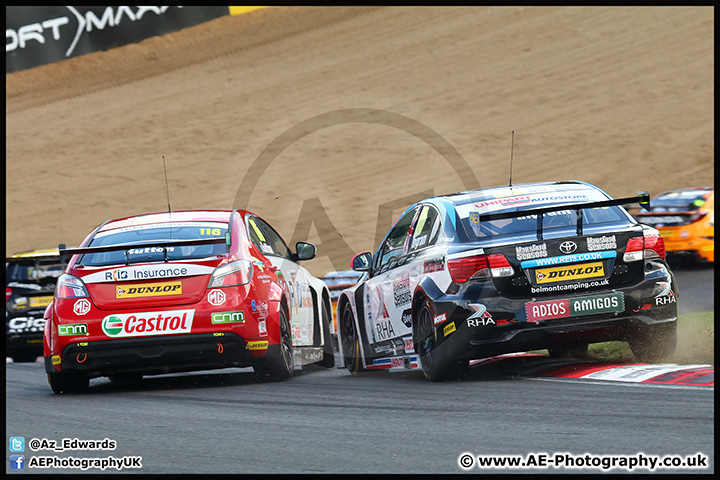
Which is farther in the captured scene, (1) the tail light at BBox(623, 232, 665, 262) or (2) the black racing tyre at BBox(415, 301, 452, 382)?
(2) the black racing tyre at BBox(415, 301, 452, 382)

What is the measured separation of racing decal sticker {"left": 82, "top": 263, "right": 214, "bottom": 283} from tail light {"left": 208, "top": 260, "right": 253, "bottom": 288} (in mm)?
70

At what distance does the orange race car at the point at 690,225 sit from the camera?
15750mm

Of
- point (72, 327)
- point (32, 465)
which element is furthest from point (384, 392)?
point (32, 465)

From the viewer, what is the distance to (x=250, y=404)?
752 cm

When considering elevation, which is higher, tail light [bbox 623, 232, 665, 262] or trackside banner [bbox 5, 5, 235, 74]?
trackside banner [bbox 5, 5, 235, 74]

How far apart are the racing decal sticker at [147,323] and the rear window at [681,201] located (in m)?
9.87

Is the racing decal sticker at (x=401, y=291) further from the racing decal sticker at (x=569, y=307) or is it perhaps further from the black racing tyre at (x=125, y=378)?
the black racing tyre at (x=125, y=378)

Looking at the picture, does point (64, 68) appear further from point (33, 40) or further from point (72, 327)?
point (72, 327)

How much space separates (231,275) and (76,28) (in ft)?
96.8

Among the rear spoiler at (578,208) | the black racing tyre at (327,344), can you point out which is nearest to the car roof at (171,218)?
the black racing tyre at (327,344)

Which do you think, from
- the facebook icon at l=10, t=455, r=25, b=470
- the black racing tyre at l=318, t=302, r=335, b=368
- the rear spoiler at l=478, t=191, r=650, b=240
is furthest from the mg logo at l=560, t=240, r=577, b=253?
the facebook icon at l=10, t=455, r=25, b=470

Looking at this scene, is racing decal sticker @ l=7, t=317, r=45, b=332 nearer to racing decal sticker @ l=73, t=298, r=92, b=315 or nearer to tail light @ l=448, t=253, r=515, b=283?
racing decal sticker @ l=73, t=298, r=92, b=315

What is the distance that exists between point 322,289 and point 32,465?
570 cm

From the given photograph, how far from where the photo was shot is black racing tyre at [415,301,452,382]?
314 inches
